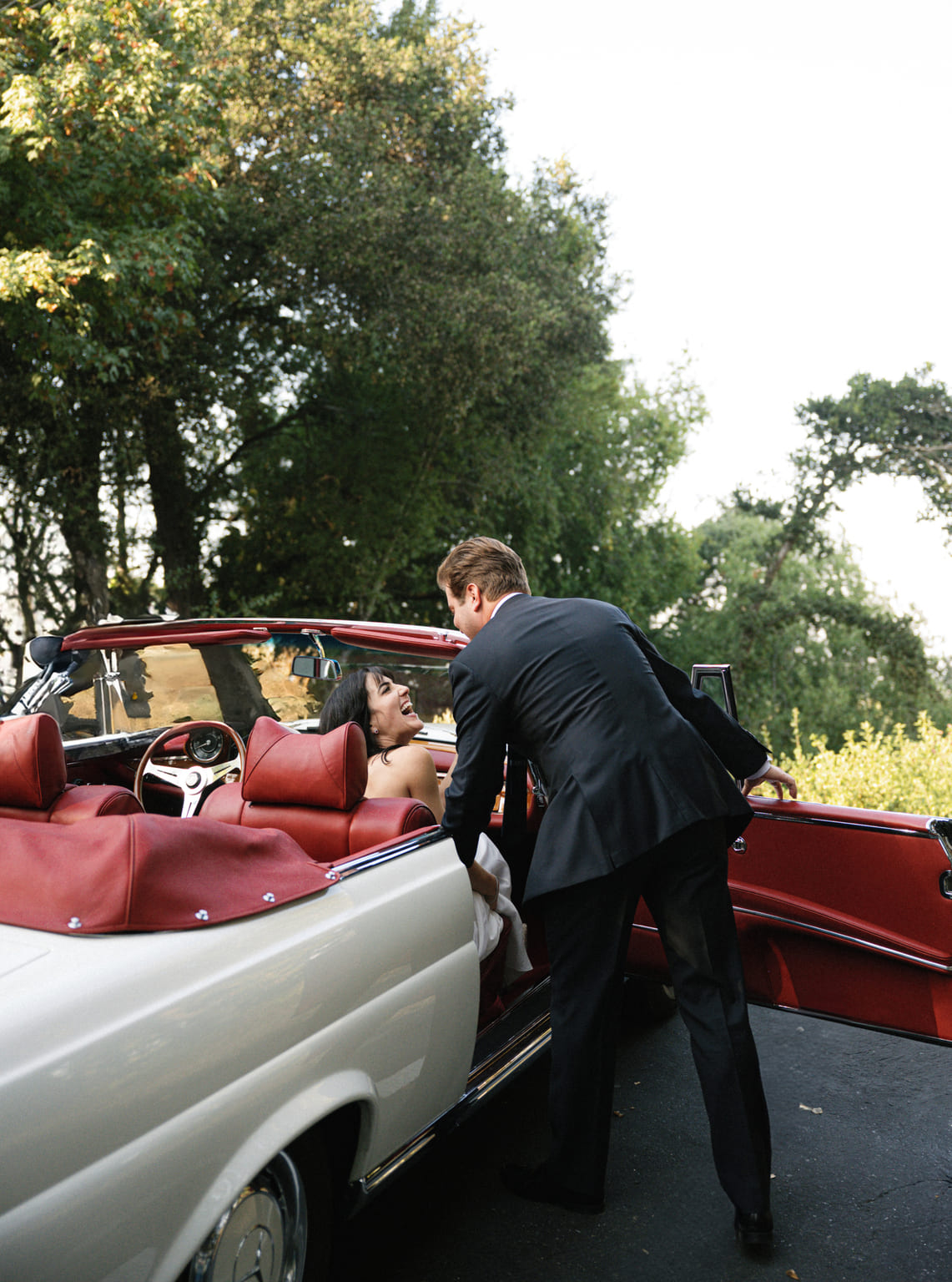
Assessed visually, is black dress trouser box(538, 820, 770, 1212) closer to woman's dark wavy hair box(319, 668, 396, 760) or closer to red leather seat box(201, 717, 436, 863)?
red leather seat box(201, 717, 436, 863)

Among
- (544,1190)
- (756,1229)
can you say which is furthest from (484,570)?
(756,1229)

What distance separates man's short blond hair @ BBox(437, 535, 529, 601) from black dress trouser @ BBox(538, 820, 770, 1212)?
921 millimetres

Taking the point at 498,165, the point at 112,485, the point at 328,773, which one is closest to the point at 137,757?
the point at 328,773

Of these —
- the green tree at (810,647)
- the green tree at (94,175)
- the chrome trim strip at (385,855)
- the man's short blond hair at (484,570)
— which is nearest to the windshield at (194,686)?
the man's short blond hair at (484,570)

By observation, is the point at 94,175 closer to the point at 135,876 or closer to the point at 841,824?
the point at 841,824

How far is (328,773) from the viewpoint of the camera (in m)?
2.98

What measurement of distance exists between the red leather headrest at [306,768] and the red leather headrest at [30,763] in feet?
1.87

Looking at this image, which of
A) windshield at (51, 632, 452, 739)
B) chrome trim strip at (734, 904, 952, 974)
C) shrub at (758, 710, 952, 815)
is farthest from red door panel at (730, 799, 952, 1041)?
shrub at (758, 710, 952, 815)

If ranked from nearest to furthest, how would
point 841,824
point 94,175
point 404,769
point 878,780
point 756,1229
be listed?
→ point 756,1229
point 841,824
point 404,769
point 878,780
point 94,175

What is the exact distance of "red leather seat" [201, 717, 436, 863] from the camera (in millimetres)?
2959

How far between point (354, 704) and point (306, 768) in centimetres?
84

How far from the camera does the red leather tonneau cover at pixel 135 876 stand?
2.14 meters

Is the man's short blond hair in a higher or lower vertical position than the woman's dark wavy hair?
higher

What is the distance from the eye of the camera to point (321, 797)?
9.86 feet
